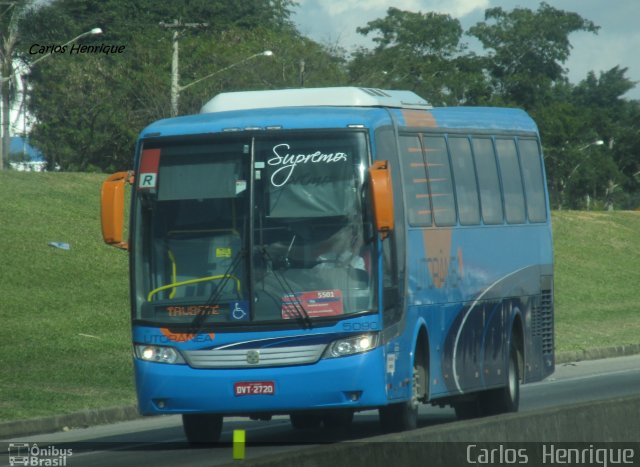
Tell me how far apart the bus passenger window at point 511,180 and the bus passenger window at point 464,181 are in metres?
0.94

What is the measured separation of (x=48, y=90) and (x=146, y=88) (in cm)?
545

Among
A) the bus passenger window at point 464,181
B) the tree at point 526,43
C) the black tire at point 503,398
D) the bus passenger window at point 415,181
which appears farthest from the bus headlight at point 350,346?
the tree at point 526,43

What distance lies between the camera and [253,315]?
13.0 m

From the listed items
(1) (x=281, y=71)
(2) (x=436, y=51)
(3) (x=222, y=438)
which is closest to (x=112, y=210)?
(3) (x=222, y=438)

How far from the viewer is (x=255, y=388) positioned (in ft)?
42.4

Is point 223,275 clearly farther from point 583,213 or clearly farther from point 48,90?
point 48,90

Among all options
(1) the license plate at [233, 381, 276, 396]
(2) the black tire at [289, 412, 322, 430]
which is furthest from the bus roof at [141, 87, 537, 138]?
(2) the black tire at [289, 412, 322, 430]

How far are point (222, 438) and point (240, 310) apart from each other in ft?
9.10

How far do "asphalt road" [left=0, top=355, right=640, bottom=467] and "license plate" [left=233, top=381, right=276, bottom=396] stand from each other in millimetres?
541

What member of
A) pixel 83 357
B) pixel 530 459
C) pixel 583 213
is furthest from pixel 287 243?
pixel 583 213

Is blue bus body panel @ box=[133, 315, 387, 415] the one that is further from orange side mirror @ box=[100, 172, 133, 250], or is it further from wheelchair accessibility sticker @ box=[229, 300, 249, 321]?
orange side mirror @ box=[100, 172, 133, 250]

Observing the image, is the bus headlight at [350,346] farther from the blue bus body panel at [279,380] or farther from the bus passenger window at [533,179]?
the bus passenger window at [533,179]

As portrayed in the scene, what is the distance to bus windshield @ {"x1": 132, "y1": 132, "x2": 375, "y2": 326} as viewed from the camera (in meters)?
13.1

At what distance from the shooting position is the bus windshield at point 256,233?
1309 cm
